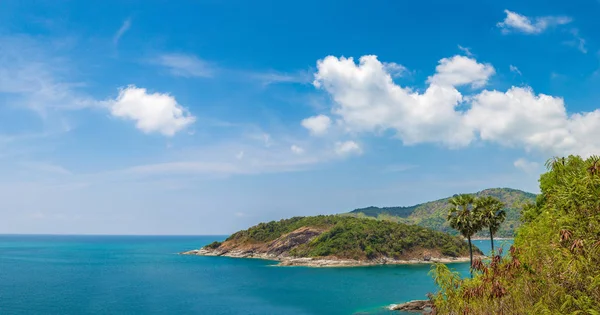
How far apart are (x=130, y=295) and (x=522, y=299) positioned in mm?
86894

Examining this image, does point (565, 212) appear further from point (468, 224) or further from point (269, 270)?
point (269, 270)

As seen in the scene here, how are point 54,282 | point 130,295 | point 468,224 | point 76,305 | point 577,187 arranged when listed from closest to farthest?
point 577,187
point 468,224
point 76,305
point 130,295
point 54,282

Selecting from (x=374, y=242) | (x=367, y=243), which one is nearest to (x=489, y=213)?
(x=367, y=243)

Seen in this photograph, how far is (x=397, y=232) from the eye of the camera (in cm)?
18088

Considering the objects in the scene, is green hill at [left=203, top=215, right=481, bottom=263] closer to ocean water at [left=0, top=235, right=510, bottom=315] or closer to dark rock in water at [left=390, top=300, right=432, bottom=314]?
ocean water at [left=0, top=235, right=510, bottom=315]

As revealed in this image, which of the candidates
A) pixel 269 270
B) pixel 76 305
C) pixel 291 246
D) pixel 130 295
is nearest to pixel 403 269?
pixel 269 270

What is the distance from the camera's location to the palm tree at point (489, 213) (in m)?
58.8

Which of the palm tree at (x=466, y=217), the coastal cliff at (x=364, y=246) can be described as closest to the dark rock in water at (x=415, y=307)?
the palm tree at (x=466, y=217)

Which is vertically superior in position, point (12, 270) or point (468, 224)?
point (468, 224)

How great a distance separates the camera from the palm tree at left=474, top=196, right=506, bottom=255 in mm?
58781

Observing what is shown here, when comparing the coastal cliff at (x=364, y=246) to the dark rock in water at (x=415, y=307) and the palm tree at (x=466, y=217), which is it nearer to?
the dark rock in water at (x=415, y=307)

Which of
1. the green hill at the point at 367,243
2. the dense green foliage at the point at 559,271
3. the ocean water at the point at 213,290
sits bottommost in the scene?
the ocean water at the point at 213,290

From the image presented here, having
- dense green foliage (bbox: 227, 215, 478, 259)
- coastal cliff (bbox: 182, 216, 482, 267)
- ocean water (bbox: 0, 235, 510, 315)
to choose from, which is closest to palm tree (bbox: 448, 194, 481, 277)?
ocean water (bbox: 0, 235, 510, 315)

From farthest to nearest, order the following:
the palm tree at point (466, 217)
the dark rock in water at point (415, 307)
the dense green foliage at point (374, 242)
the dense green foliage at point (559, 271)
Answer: the dense green foliage at point (374, 242) → the dark rock in water at point (415, 307) → the palm tree at point (466, 217) → the dense green foliage at point (559, 271)
